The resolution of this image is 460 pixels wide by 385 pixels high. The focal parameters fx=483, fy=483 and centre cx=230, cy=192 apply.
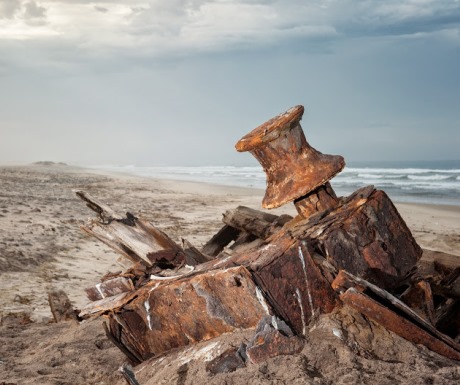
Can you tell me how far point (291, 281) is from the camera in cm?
225

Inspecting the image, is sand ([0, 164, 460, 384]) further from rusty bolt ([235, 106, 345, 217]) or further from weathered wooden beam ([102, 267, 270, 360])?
rusty bolt ([235, 106, 345, 217])

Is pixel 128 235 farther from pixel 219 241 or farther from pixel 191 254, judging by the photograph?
pixel 219 241

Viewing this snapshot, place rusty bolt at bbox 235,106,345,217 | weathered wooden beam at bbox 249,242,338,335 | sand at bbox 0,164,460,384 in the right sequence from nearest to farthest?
weathered wooden beam at bbox 249,242,338,335 → rusty bolt at bbox 235,106,345,217 → sand at bbox 0,164,460,384

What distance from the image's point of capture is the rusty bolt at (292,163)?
2.65 m

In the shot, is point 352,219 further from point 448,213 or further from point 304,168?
point 448,213

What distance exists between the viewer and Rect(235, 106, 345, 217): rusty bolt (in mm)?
2648

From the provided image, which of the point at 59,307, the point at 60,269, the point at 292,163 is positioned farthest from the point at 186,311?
the point at 60,269

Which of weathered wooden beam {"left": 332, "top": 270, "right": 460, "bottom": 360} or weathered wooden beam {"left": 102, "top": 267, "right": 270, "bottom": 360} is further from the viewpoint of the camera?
weathered wooden beam {"left": 102, "top": 267, "right": 270, "bottom": 360}

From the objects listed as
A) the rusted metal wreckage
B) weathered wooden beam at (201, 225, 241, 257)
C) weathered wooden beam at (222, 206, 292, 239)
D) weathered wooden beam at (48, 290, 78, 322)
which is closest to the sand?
weathered wooden beam at (48, 290, 78, 322)

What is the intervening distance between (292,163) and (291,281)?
75 cm

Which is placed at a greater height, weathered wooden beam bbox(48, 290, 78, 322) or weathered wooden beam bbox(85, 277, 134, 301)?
weathered wooden beam bbox(85, 277, 134, 301)

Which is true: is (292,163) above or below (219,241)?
above

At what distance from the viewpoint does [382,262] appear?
251cm

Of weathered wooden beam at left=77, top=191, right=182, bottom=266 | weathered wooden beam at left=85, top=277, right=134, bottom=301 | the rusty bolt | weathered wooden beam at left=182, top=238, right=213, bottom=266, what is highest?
the rusty bolt
